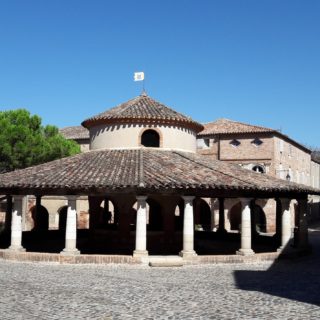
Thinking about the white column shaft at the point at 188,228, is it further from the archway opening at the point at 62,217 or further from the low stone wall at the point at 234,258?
the archway opening at the point at 62,217

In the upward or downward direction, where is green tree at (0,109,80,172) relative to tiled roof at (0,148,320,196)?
upward

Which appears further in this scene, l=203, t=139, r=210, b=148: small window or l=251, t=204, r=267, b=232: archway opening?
l=203, t=139, r=210, b=148: small window

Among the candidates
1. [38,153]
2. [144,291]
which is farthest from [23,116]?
[144,291]

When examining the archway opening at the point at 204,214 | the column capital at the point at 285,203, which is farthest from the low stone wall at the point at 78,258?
the archway opening at the point at 204,214

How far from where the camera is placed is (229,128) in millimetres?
47000

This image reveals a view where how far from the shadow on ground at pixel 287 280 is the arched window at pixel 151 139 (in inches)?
330

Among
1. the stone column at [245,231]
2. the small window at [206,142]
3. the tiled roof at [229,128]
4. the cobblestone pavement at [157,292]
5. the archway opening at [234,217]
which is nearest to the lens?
the cobblestone pavement at [157,292]

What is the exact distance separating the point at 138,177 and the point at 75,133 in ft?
120

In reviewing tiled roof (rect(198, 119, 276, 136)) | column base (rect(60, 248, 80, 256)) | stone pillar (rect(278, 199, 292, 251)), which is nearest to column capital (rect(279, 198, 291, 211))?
stone pillar (rect(278, 199, 292, 251))

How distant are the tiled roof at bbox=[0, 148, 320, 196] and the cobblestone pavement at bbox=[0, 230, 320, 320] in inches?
121

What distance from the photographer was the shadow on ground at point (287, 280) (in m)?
12.9

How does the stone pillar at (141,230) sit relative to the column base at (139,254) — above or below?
above

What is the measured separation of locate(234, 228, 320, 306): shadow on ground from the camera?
42.3ft

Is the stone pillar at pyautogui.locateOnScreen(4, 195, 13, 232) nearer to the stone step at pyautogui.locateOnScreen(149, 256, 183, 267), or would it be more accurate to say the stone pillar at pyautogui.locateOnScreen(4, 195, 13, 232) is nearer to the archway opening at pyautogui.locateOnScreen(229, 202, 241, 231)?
the stone step at pyautogui.locateOnScreen(149, 256, 183, 267)
